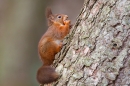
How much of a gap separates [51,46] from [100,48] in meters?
0.56

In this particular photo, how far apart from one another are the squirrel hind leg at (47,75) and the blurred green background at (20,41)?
1.95m

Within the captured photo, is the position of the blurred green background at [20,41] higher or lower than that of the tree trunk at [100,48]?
higher

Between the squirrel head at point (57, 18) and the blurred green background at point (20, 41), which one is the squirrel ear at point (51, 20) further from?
the blurred green background at point (20, 41)

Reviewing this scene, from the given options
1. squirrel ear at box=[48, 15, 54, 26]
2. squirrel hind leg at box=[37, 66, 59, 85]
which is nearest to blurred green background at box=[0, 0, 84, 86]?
squirrel ear at box=[48, 15, 54, 26]

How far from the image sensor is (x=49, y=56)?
2.16m

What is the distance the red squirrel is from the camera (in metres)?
1.96

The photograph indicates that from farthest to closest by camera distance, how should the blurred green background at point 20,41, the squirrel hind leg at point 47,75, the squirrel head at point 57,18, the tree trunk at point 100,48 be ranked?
the blurred green background at point 20,41
the squirrel head at point 57,18
the squirrel hind leg at point 47,75
the tree trunk at point 100,48

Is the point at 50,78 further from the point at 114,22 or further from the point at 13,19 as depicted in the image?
the point at 13,19

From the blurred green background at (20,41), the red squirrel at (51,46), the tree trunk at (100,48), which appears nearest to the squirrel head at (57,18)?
the red squirrel at (51,46)

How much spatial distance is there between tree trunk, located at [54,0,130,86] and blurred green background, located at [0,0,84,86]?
→ 83.7 inches

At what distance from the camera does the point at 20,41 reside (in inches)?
160

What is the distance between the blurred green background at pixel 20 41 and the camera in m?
3.95

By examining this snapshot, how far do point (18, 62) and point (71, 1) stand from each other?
2.06 m

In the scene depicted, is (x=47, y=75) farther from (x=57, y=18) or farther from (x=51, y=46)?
(x=57, y=18)
